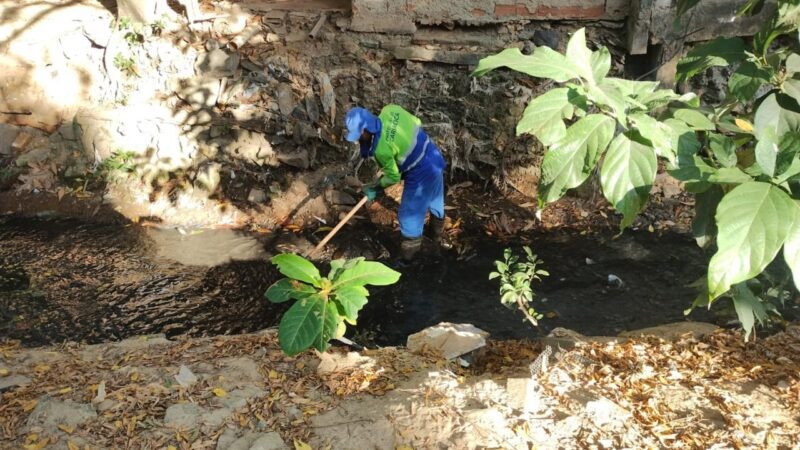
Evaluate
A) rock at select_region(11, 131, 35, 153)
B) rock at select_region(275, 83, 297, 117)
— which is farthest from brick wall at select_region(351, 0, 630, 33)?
rock at select_region(11, 131, 35, 153)

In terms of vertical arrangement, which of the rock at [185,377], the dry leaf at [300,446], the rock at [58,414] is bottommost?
the rock at [58,414]

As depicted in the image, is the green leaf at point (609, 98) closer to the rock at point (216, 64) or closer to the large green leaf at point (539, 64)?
the large green leaf at point (539, 64)

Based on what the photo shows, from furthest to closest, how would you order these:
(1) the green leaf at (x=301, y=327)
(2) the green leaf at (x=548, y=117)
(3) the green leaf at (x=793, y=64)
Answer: (1) the green leaf at (x=301, y=327) → (3) the green leaf at (x=793, y=64) → (2) the green leaf at (x=548, y=117)

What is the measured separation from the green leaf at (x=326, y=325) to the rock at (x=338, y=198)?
3654mm

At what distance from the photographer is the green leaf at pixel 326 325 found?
9.19 feet

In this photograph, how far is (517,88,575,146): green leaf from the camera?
1700mm

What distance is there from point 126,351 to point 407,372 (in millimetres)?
1733

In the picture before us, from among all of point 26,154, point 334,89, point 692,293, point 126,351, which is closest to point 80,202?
point 26,154

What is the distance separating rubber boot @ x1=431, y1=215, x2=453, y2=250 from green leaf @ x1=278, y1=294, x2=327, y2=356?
3.38 m

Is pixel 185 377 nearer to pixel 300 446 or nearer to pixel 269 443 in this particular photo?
pixel 269 443

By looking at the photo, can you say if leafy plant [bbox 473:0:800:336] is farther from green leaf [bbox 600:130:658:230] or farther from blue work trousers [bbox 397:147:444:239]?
blue work trousers [bbox 397:147:444:239]

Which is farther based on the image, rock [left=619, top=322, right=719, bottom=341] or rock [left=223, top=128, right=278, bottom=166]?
rock [left=223, top=128, right=278, bottom=166]

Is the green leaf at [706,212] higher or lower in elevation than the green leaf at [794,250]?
lower

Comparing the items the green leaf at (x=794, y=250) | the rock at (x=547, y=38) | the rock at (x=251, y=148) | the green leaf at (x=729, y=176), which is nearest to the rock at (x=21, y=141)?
the rock at (x=251, y=148)
